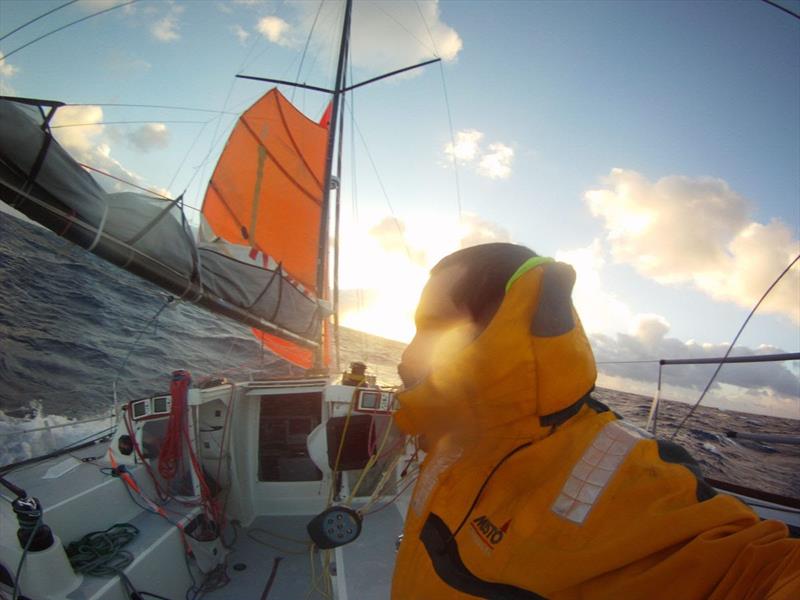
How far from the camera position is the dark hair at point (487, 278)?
880 millimetres

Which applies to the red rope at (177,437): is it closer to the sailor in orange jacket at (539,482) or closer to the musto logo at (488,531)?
the sailor in orange jacket at (539,482)

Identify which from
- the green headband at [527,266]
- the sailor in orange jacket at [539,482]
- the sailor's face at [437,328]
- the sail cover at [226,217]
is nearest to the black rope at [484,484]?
the sailor in orange jacket at [539,482]

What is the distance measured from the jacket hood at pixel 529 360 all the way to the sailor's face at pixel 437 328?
5cm

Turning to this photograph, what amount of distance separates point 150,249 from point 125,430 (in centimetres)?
220

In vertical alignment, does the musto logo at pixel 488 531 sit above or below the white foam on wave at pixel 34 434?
above

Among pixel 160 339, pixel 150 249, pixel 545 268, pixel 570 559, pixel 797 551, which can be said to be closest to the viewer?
pixel 797 551

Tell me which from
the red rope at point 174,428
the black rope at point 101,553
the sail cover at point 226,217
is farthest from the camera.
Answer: the red rope at point 174,428

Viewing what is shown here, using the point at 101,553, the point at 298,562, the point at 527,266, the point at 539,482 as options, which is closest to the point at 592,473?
the point at 539,482

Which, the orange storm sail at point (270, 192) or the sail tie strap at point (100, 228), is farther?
the orange storm sail at point (270, 192)

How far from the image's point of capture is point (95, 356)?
10875 mm

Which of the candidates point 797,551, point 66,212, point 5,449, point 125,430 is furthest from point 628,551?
point 5,449

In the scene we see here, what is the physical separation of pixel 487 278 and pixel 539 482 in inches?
18.2

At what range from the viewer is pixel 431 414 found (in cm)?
97

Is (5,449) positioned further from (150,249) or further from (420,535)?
(420,535)
